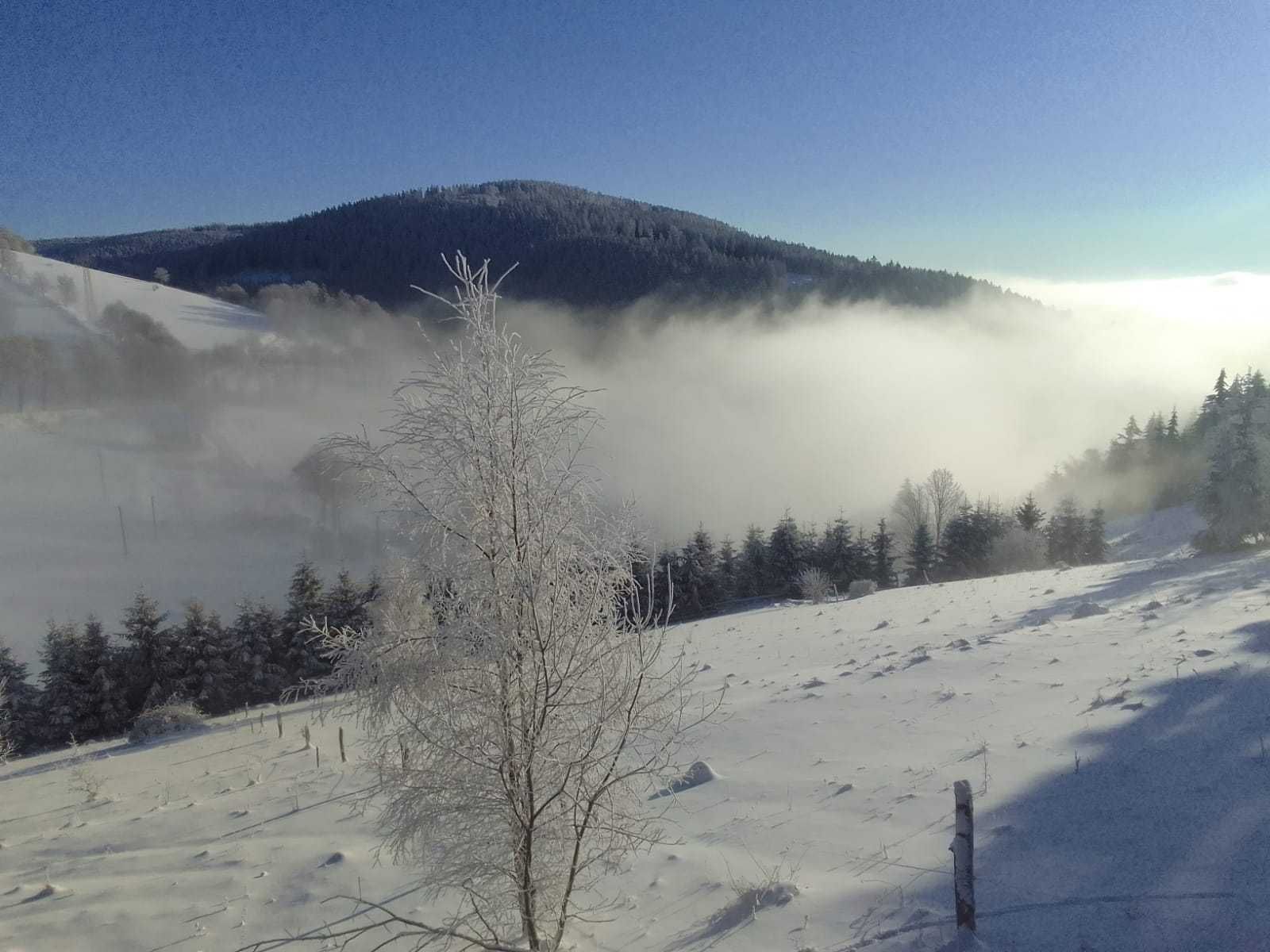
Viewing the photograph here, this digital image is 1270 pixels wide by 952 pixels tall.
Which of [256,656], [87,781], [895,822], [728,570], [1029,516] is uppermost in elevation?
[895,822]

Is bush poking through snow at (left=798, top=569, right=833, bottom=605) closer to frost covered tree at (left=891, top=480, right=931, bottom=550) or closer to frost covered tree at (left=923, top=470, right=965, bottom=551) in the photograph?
frost covered tree at (left=891, top=480, right=931, bottom=550)

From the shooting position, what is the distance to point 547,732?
5340mm

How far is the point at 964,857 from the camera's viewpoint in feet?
17.8

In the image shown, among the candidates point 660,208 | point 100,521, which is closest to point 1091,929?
point 100,521

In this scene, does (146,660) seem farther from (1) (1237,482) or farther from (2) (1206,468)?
(2) (1206,468)

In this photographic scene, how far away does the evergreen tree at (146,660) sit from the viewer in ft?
113

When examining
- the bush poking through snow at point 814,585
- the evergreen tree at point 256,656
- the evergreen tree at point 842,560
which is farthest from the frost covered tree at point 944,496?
the evergreen tree at point 256,656

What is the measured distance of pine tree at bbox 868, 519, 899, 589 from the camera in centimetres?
5309

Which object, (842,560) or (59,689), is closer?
(59,689)

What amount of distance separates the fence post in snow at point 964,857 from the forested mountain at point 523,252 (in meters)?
78.9

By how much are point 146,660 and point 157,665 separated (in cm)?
75

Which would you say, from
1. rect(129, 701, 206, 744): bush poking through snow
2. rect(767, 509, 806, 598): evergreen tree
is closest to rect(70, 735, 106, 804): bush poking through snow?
rect(129, 701, 206, 744): bush poking through snow

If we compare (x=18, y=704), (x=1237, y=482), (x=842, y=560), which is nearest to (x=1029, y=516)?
(x=842, y=560)

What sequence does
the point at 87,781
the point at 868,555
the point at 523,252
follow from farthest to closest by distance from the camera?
the point at 523,252 < the point at 868,555 < the point at 87,781
